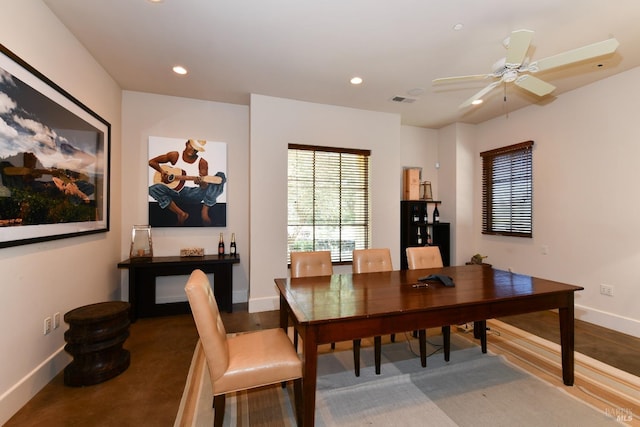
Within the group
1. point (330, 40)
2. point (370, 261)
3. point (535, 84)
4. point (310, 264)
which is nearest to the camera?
point (535, 84)

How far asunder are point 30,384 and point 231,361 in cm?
170

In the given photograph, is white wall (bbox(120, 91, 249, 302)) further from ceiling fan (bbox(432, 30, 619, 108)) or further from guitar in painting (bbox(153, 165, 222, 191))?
ceiling fan (bbox(432, 30, 619, 108))

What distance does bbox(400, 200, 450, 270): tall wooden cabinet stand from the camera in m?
4.96

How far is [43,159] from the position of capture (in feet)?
7.19

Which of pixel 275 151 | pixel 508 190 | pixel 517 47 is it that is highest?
pixel 517 47

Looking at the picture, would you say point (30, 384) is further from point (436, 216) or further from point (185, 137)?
point (436, 216)

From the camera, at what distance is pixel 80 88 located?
9.02ft

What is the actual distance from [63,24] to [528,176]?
19.1 feet

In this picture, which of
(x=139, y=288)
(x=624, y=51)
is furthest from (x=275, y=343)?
(x=624, y=51)

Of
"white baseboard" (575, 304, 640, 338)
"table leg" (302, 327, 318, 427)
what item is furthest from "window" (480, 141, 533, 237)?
"table leg" (302, 327, 318, 427)

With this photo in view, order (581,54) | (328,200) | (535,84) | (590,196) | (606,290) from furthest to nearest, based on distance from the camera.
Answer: (328,200), (590,196), (606,290), (535,84), (581,54)

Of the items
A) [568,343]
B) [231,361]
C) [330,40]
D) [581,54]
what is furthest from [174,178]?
[568,343]

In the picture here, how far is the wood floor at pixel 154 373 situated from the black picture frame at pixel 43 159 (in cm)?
117

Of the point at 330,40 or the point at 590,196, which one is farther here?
the point at 590,196
